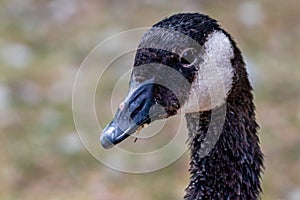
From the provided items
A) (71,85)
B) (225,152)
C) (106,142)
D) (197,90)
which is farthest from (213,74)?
(71,85)

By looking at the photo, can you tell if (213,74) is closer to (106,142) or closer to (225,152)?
(225,152)

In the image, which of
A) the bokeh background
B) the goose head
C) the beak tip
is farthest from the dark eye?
the bokeh background

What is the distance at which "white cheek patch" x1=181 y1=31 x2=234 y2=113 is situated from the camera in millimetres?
3193

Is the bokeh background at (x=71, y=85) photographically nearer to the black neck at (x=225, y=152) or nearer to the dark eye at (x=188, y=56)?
the black neck at (x=225, y=152)

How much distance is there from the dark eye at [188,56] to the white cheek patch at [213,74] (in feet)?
0.13

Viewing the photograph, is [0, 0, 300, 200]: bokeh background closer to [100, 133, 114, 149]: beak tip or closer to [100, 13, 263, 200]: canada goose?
[100, 13, 263, 200]: canada goose

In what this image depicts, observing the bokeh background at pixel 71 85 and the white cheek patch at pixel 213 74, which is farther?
the bokeh background at pixel 71 85

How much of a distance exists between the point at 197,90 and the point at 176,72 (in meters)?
0.11

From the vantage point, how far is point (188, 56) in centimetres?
318

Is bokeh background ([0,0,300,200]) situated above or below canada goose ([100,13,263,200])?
above

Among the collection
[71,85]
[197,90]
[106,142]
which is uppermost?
[71,85]

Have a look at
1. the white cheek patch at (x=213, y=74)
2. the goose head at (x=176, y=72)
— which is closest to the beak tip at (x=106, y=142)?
the goose head at (x=176, y=72)

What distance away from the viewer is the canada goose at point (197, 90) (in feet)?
10.4

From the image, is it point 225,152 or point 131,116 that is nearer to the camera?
point 131,116
